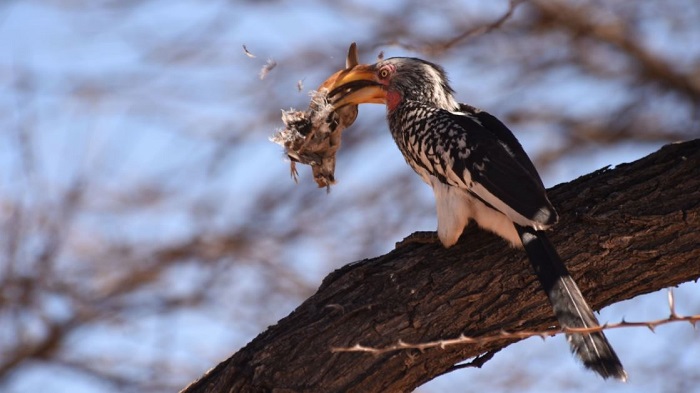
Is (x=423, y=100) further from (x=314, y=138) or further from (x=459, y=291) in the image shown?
(x=459, y=291)

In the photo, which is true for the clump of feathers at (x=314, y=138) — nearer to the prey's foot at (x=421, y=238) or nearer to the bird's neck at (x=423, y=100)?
the bird's neck at (x=423, y=100)

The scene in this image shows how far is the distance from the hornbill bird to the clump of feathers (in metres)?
0.10

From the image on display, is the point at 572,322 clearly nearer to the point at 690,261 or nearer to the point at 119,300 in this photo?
the point at 690,261

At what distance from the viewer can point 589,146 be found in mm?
6234

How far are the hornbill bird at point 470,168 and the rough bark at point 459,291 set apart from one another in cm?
13

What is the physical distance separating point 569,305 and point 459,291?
348 millimetres

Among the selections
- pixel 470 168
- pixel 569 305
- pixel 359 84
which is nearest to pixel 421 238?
pixel 470 168

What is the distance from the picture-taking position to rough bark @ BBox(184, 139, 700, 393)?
2.80 metres

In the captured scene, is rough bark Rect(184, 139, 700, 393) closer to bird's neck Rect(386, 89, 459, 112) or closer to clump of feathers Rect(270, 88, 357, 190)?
clump of feathers Rect(270, 88, 357, 190)

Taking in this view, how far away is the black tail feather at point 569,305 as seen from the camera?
2.57 m

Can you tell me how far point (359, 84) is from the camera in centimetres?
393

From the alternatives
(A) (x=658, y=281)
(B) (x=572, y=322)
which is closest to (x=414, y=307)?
(B) (x=572, y=322)

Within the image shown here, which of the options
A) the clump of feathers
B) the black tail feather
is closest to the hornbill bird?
the black tail feather

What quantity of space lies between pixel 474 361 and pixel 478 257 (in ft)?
1.07
